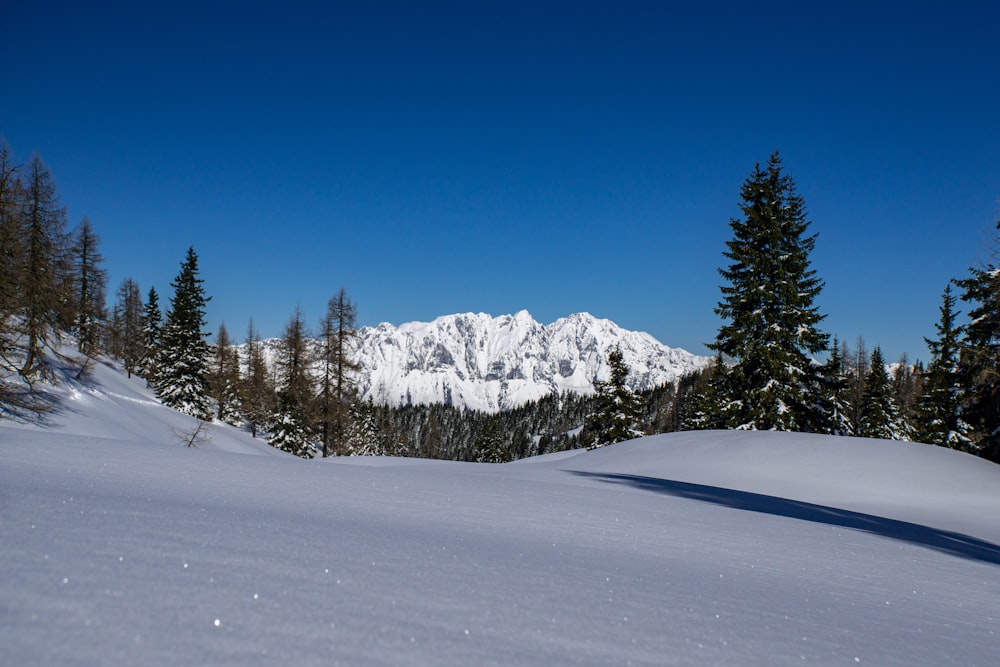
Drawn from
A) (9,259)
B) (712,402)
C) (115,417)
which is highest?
(9,259)

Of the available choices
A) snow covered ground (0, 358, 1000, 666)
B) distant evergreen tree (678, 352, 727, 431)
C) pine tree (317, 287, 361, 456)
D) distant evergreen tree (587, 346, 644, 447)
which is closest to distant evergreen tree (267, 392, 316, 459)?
pine tree (317, 287, 361, 456)

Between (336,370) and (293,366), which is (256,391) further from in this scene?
(336,370)

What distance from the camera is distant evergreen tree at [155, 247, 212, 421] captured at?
32719 millimetres

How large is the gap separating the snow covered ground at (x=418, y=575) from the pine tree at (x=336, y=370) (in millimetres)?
22247

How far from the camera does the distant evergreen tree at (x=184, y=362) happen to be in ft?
107

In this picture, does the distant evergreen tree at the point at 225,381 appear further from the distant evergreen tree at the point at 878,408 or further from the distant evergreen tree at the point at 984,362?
the distant evergreen tree at the point at 878,408

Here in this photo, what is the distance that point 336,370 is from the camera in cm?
2808

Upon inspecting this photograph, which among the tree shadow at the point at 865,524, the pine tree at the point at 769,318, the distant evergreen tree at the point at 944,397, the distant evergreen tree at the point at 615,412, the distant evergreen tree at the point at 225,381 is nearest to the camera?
the tree shadow at the point at 865,524

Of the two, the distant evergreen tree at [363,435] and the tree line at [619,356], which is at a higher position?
the tree line at [619,356]

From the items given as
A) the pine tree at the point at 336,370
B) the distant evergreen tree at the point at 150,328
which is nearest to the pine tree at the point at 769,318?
the pine tree at the point at 336,370

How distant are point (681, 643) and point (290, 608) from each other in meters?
1.46

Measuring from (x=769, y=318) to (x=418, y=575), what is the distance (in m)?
23.7

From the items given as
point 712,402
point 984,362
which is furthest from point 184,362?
point 984,362

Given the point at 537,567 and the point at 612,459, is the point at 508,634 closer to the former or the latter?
the point at 537,567
